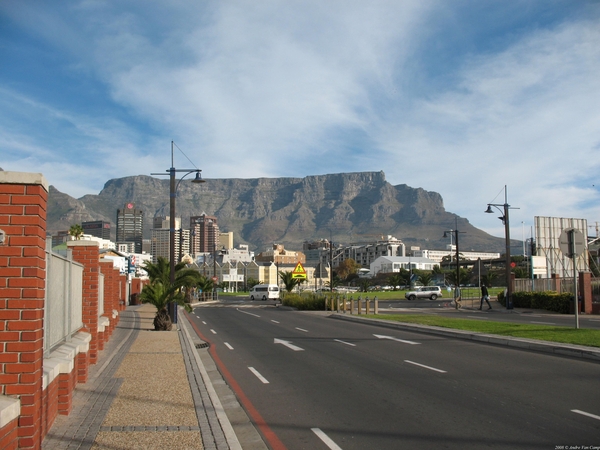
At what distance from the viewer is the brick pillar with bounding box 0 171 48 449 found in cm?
550

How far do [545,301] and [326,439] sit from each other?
3410 centimetres

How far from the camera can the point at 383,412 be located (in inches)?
336

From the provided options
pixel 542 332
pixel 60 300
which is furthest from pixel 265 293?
pixel 60 300

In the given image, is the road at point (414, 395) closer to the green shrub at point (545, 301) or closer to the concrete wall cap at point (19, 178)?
the concrete wall cap at point (19, 178)

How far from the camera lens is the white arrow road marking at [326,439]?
690cm

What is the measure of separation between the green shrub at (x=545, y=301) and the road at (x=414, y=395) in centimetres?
2175

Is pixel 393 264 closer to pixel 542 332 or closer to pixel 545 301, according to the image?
pixel 545 301

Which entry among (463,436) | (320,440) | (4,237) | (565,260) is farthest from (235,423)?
(565,260)

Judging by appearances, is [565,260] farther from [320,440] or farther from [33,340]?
[33,340]

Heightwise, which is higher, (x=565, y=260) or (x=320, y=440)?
(x=565, y=260)

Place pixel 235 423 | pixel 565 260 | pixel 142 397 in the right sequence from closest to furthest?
pixel 235 423 < pixel 142 397 < pixel 565 260

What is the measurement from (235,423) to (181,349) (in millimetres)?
8715

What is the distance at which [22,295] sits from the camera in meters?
5.56

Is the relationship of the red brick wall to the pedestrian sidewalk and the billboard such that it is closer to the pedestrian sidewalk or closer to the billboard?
the pedestrian sidewalk
